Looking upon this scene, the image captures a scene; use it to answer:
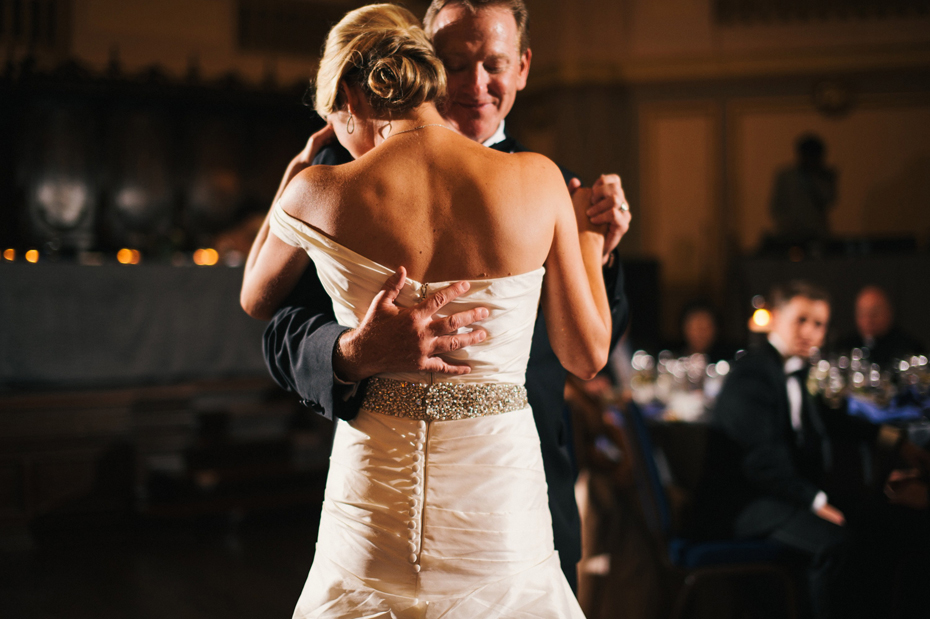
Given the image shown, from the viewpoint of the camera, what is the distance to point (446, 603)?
102cm

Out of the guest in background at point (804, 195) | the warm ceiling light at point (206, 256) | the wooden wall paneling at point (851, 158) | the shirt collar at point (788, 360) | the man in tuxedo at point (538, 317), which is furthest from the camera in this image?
the wooden wall paneling at point (851, 158)

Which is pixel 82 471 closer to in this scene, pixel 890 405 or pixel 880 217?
pixel 890 405

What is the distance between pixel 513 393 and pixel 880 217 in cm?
836

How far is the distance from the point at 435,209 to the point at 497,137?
0.47m

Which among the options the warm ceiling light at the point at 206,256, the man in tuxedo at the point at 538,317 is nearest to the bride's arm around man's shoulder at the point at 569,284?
the man in tuxedo at the point at 538,317

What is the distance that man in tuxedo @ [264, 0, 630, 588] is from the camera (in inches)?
44.0

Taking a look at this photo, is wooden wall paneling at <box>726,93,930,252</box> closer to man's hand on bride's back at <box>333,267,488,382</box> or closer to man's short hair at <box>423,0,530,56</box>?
man's short hair at <box>423,0,530,56</box>

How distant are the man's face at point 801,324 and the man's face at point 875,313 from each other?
202cm

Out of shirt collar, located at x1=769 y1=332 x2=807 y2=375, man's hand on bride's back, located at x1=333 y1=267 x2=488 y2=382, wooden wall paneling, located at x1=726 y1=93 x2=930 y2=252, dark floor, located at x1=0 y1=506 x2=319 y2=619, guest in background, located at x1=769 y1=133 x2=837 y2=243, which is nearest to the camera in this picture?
man's hand on bride's back, located at x1=333 y1=267 x2=488 y2=382

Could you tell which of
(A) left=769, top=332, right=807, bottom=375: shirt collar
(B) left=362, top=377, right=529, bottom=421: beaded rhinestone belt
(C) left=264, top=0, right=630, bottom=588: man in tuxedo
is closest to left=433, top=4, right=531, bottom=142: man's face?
(C) left=264, top=0, right=630, bottom=588: man in tuxedo

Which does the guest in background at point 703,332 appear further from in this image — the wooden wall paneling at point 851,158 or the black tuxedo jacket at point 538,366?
the black tuxedo jacket at point 538,366

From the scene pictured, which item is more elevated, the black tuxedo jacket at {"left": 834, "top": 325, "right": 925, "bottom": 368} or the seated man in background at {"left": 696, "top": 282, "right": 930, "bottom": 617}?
the black tuxedo jacket at {"left": 834, "top": 325, "right": 925, "bottom": 368}

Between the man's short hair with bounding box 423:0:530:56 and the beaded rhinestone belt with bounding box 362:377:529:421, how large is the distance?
2.05 ft

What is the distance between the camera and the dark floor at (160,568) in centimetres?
317
